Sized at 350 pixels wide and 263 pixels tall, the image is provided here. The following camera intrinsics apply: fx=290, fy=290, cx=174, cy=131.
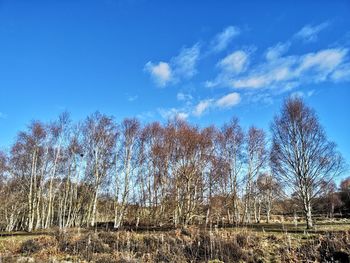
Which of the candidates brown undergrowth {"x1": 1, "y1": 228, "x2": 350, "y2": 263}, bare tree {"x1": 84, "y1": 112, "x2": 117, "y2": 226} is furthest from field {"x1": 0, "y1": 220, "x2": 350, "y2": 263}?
bare tree {"x1": 84, "y1": 112, "x2": 117, "y2": 226}

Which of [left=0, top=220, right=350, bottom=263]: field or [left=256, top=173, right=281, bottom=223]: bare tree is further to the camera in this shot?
[left=256, top=173, right=281, bottom=223]: bare tree

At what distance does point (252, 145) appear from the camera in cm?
3153

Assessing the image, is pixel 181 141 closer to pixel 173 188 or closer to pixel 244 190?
pixel 173 188

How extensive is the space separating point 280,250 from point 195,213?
1497cm

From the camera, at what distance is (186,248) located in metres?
12.5

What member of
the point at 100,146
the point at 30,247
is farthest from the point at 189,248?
the point at 100,146

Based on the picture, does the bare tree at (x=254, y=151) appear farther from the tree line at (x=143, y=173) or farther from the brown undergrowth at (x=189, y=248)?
the brown undergrowth at (x=189, y=248)

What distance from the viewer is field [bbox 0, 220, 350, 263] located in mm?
11102

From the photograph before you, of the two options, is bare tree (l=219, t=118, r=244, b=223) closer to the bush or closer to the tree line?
the tree line

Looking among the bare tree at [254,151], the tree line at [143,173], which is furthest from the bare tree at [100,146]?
the bare tree at [254,151]

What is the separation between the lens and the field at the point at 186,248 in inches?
437

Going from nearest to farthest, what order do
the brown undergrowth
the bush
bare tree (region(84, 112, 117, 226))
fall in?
the brown undergrowth, the bush, bare tree (region(84, 112, 117, 226))

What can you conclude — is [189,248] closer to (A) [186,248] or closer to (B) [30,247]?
(A) [186,248]

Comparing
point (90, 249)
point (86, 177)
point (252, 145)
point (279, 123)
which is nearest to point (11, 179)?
point (86, 177)
